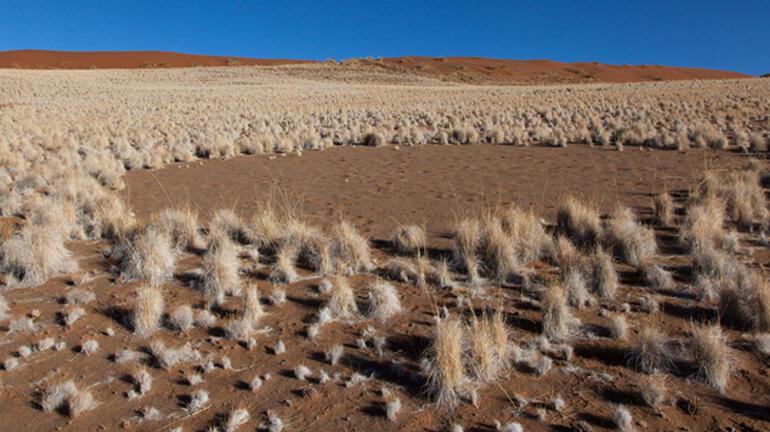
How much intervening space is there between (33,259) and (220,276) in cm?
256

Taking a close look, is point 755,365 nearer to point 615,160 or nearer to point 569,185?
point 569,185

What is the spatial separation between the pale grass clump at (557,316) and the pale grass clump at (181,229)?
4949 millimetres

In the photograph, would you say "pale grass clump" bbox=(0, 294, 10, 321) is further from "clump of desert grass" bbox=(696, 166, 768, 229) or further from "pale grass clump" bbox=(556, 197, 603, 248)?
"clump of desert grass" bbox=(696, 166, 768, 229)

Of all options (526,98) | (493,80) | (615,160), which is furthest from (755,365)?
(493,80)

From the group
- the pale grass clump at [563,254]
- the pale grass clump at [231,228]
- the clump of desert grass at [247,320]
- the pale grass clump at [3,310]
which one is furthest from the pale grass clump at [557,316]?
the pale grass clump at [3,310]

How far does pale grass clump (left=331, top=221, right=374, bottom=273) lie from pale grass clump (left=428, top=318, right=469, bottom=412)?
233cm

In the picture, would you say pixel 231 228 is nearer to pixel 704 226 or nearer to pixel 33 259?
pixel 33 259

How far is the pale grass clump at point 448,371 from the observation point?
4.14 m

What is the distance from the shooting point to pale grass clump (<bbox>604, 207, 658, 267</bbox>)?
6.64 meters

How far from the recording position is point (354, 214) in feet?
30.5

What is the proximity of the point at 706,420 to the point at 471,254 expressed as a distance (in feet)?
10.7

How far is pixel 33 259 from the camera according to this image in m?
6.69

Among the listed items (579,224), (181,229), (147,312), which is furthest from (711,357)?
(181,229)

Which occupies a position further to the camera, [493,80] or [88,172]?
[493,80]
